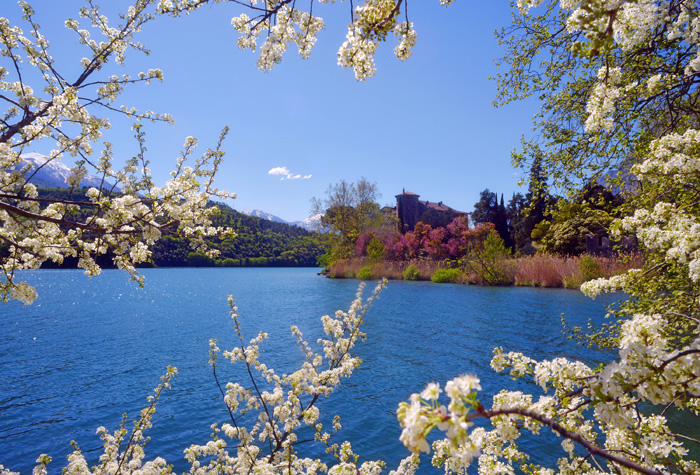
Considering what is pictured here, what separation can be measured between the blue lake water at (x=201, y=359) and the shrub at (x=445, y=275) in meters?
12.3

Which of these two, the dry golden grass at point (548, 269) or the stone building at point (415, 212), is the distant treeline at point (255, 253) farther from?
the dry golden grass at point (548, 269)

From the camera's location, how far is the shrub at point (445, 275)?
34.0 metres

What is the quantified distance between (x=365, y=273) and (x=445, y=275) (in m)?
9.15

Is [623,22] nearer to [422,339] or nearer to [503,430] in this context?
[503,430]

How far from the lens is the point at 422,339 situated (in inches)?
502

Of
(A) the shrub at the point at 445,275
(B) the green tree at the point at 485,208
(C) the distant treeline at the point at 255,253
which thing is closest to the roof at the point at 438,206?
(B) the green tree at the point at 485,208

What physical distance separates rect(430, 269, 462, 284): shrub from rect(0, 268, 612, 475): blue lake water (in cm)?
1225

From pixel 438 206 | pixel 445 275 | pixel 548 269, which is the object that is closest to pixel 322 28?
pixel 548 269

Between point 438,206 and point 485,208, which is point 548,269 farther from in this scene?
point 438,206

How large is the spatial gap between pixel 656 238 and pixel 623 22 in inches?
90.9

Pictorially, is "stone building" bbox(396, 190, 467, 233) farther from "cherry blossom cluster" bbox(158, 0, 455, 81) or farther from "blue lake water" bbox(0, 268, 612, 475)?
"cherry blossom cluster" bbox(158, 0, 455, 81)

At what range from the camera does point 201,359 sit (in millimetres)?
11109

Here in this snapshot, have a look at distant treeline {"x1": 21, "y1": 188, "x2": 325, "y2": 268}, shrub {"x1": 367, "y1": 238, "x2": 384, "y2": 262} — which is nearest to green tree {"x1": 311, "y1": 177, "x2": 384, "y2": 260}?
shrub {"x1": 367, "y1": 238, "x2": 384, "y2": 262}

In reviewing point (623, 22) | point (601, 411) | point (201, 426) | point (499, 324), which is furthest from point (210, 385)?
point (499, 324)
